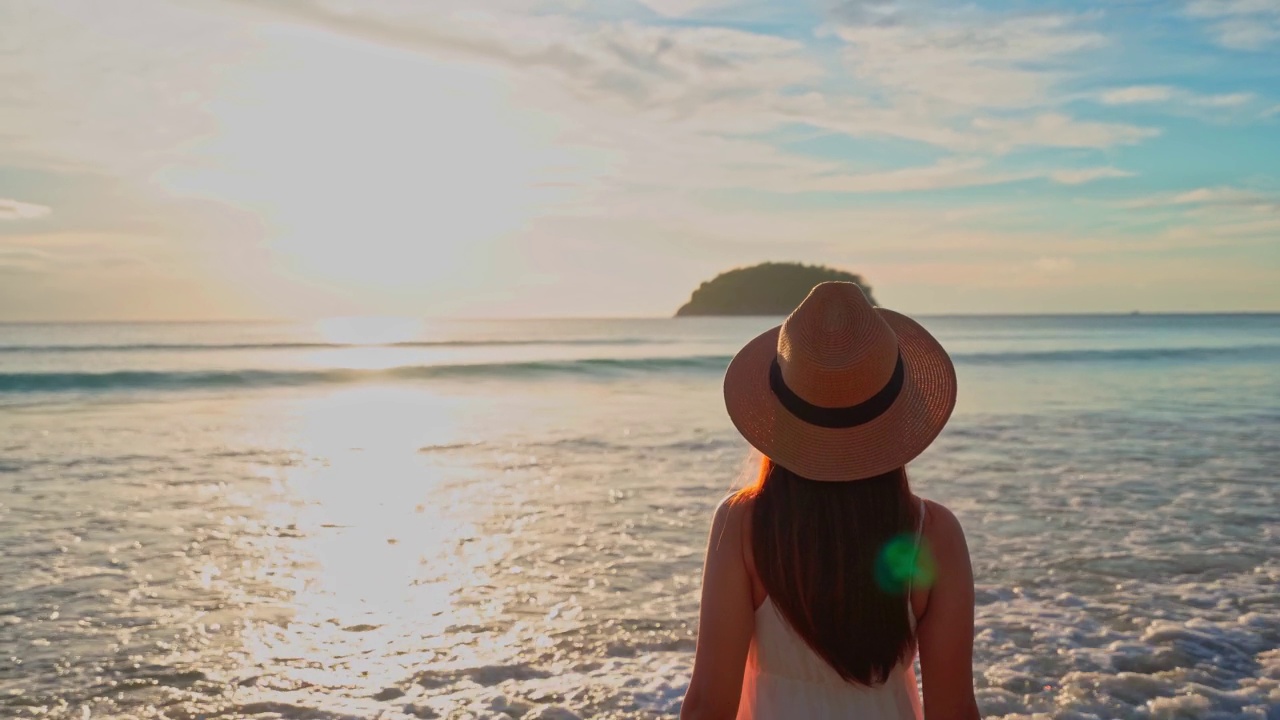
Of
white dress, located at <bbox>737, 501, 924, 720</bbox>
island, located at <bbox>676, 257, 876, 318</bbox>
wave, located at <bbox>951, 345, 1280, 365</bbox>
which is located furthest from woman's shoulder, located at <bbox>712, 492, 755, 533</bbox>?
island, located at <bbox>676, 257, 876, 318</bbox>

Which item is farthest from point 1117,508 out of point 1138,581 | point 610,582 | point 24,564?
point 24,564

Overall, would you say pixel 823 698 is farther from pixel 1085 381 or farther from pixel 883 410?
pixel 1085 381

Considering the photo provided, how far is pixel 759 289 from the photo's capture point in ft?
473

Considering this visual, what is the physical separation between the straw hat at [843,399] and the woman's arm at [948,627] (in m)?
0.21

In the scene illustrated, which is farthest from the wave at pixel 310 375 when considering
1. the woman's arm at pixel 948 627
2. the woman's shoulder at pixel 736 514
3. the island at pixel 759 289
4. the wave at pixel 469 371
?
the island at pixel 759 289

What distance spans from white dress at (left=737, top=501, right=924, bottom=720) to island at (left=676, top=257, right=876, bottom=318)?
5391 inches

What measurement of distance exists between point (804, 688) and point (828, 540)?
429mm

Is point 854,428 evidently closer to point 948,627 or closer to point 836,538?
point 836,538

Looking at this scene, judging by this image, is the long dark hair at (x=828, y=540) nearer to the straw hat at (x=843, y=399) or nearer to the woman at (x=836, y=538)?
the woman at (x=836, y=538)

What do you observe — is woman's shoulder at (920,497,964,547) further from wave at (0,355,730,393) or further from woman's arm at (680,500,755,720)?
wave at (0,355,730,393)

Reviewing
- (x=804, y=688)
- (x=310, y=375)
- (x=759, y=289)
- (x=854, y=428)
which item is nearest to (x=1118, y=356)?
(x=310, y=375)

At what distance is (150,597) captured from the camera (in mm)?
6500

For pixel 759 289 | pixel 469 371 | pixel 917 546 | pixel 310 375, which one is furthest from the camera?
pixel 759 289

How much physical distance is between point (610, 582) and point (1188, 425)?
461 inches
